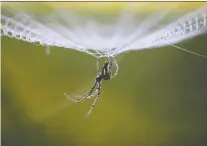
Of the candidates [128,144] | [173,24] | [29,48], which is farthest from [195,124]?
[29,48]

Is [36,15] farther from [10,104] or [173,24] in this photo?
[173,24]

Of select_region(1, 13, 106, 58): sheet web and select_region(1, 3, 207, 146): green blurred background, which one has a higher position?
select_region(1, 13, 106, 58): sheet web

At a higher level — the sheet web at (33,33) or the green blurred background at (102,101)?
the sheet web at (33,33)

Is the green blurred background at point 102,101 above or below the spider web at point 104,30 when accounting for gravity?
below
